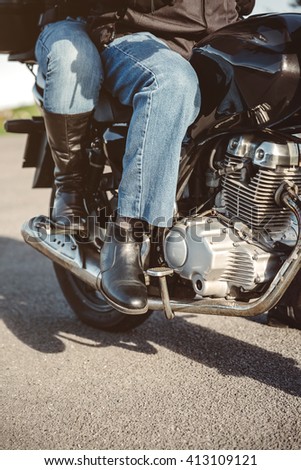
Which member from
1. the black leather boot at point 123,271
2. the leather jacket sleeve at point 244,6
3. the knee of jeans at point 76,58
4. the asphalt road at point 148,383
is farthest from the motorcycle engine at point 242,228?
the leather jacket sleeve at point 244,6

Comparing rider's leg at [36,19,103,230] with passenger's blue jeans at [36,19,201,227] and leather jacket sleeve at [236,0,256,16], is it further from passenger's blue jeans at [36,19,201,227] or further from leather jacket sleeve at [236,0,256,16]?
leather jacket sleeve at [236,0,256,16]

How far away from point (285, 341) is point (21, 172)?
8096 mm

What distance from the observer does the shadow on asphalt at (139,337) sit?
3299 millimetres

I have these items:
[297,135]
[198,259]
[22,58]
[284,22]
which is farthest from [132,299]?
[22,58]

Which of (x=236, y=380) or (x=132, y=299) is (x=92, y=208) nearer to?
(x=132, y=299)

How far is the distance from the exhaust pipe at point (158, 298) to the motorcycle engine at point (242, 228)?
0.27ft

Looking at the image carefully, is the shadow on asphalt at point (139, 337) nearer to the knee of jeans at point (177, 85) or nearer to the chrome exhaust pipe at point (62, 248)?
the chrome exhaust pipe at point (62, 248)

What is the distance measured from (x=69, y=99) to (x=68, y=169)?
0.39 metres

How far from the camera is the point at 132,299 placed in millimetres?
2980

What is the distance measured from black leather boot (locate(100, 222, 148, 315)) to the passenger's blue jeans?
0.13 m

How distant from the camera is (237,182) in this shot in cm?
288

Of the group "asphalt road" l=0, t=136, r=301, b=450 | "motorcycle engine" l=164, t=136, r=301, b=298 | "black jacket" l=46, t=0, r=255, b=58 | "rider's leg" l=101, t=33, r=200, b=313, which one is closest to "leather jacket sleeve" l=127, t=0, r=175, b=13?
"black jacket" l=46, t=0, r=255, b=58

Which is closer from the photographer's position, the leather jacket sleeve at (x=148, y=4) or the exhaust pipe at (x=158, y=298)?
the exhaust pipe at (x=158, y=298)

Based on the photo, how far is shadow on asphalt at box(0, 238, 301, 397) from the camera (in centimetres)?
330
